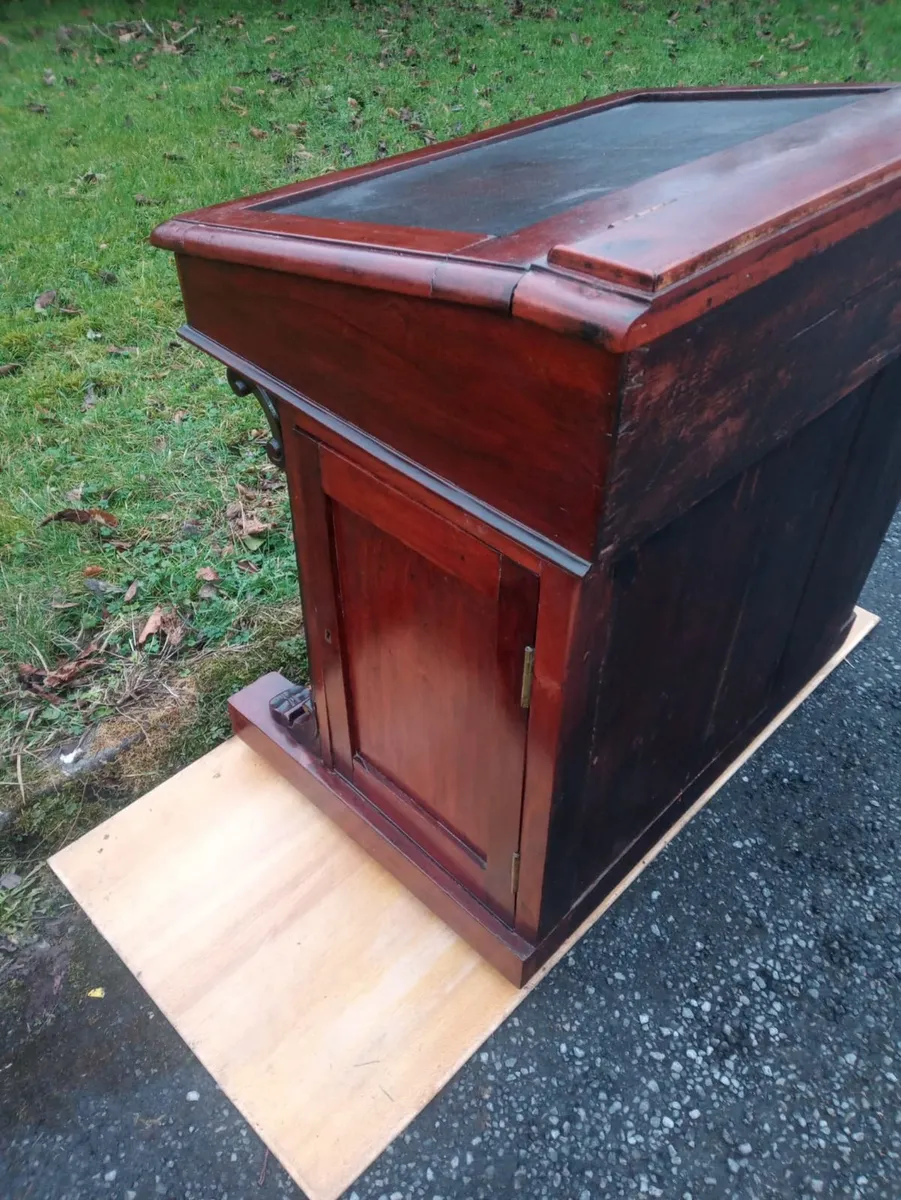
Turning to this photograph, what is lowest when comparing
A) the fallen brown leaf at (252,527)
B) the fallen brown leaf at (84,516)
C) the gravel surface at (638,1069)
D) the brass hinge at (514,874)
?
the gravel surface at (638,1069)

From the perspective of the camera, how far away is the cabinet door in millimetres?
1150

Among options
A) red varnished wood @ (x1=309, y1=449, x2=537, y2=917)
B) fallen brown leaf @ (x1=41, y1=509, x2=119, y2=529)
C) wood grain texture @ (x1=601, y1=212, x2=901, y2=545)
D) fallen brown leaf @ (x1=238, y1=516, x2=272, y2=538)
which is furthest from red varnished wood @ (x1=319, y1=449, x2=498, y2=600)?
fallen brown leaf @ (x1=41, y1=509, x2=119, y2=529)

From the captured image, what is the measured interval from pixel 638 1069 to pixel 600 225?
135 centimetres

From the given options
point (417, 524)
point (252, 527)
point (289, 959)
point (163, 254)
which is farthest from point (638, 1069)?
point (163, 254)

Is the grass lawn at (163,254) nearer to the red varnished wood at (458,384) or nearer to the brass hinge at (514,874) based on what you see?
the brass hinge at (514,874)

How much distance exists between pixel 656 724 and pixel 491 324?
32.9 inches

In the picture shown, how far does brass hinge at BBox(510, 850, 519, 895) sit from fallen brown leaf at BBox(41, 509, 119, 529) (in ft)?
5.78

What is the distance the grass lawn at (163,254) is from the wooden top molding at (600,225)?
123 centimetres

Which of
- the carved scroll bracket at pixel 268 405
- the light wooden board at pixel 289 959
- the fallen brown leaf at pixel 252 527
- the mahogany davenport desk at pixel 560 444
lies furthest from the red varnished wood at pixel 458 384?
the fallen brown leaf at pixel 252 527

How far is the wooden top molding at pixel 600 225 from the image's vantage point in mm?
747

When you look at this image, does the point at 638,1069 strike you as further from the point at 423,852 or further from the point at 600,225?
the point at 600,225

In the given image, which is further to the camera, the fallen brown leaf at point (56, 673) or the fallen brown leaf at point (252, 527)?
the fallen brown leaf at point (252, 527)

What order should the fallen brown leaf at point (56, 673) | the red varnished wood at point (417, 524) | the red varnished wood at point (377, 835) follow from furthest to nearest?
the fallen brown leaf at point (56, 673)
the red varnished wood at point (377, 835)
the red varnished wood at point (417, 524)

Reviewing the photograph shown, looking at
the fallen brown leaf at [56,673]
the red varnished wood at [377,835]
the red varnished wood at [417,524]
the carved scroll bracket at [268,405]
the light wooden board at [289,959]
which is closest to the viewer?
the red varnished wood at [417,524]
